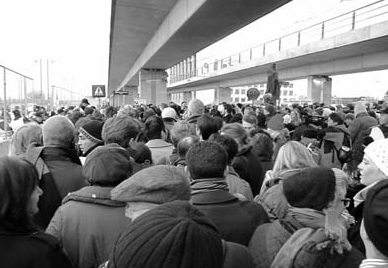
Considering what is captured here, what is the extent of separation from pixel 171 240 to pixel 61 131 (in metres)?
2.95

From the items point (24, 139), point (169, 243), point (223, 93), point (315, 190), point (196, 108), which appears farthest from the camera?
point (223, 93)

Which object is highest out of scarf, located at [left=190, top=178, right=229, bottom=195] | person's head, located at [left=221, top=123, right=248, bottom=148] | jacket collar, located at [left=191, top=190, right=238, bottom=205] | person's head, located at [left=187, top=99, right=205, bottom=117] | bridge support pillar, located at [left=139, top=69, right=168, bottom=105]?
bridge support pillar, located at [left=139, top=69, right=168, bottom=105]

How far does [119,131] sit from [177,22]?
826 centimetres

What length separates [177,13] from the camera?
1229cm

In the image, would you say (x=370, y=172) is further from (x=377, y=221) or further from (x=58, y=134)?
(x=58, y=134)

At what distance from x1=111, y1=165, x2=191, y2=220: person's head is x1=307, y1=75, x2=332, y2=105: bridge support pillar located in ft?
113

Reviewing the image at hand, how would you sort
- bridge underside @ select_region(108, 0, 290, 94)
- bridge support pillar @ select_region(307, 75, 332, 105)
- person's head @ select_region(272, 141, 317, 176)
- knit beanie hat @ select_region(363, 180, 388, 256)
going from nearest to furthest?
knit beanie hat @ select_region(363, 180, 388, 256) < person's head @ select_region(272, 141, 317, 176) < bridge underside @ select_region(108, 0, 290, 94) < bridge support pillar @ select_region(307, 75, 332, 105)

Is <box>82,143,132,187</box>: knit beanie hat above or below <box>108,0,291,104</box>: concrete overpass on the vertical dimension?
below

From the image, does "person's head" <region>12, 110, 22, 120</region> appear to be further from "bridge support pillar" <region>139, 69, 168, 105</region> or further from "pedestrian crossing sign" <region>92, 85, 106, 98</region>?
"bridge support pillar" <region>139, 69, 168, 105</region>

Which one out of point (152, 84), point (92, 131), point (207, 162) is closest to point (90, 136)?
point (92, 131)

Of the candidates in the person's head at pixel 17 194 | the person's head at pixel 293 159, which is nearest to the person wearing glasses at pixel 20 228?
the person's head at pixel 17 194

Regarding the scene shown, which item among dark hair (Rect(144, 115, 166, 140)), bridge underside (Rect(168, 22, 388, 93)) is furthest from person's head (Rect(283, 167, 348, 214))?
bridge underside (Rect(168, 22, 388, 93))

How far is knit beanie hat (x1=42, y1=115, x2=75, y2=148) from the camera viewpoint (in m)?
3.89

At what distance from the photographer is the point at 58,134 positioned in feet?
12.8
